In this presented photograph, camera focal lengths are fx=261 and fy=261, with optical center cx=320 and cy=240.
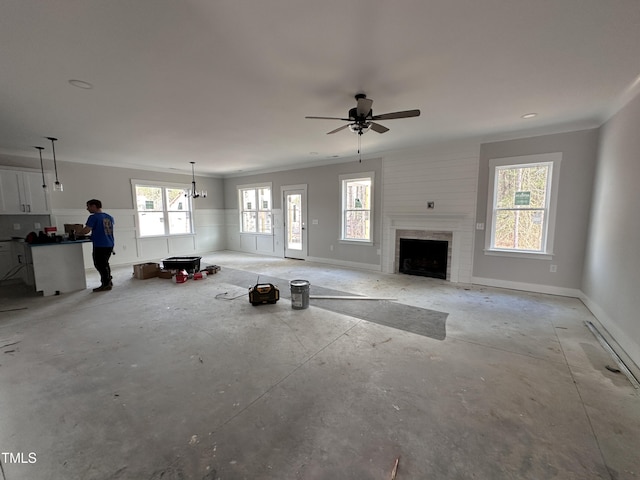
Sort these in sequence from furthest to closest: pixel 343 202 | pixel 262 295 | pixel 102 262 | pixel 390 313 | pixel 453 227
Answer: pixel 343 202 < pixel 453 227 < pixel 102 262 < pixel 262 295 < pixel 390 313

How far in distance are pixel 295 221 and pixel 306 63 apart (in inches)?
216

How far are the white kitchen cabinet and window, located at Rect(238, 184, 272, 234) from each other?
15.1ft

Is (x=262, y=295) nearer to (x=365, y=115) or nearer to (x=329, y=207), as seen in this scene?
(x=365, y=115)

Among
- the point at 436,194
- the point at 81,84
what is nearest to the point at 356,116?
the point at 81,84

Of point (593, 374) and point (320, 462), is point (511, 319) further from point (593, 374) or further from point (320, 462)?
point (320, 462)

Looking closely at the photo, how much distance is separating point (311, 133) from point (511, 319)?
12.8ft

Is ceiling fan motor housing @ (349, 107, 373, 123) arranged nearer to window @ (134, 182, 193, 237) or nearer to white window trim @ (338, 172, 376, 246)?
white window trim @ (338, 172, 376, 246)

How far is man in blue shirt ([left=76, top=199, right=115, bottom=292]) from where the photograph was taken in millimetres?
4531

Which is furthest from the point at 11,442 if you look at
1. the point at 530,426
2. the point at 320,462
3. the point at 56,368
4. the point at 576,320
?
the point at 576,320

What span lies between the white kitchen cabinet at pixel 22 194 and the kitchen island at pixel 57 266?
4.11ft

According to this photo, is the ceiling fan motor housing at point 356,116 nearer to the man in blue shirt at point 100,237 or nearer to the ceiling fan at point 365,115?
the ceiling fan at point 365,115

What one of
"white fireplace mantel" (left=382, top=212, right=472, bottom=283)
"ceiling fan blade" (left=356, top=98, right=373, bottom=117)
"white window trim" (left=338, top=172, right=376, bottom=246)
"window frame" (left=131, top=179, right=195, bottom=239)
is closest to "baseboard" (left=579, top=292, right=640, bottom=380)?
"white fireplace mantel" (left=382, top=212, right=472, bottom=283)

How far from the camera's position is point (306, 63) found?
2.30 metres

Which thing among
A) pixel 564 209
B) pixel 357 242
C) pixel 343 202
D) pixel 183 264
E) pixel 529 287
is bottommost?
pixel 529 287
